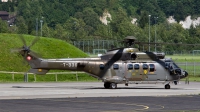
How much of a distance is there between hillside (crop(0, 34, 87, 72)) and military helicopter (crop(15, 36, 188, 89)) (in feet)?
49.6

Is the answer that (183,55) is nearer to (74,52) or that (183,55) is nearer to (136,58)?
(74,52)

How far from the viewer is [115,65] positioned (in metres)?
50.4

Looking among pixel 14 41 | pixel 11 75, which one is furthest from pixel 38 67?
pixel 14 41

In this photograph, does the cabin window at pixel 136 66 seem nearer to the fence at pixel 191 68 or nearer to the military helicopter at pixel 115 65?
the military helicopter at pixel 115 65

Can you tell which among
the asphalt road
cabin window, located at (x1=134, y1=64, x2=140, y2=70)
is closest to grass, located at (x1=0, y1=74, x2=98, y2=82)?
cabin window, located at (x1=134, y1=64, x2=140, y2=70)

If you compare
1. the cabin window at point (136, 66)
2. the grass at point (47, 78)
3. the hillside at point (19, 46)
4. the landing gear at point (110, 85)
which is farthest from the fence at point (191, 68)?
the landing gear at point (110, 85)

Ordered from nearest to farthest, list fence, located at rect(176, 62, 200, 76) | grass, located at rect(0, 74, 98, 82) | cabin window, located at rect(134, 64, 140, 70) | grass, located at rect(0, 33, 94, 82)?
1. cabin window, located at rect(134, 64, 140, 70)
2. grass, located at rect(0, 74, 98, 82)
3. grass, located at rect(0, 33, 94, 82)
4. fence, located at rect(176, 62, 200, 76)

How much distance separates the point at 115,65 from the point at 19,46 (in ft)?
67.3

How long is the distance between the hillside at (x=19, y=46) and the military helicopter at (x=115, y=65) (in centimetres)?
1511

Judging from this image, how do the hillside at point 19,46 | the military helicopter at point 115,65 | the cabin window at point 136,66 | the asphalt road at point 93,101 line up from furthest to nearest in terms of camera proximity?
the hillside at point 19,46, the cabin window at point 136,66, the military helicopter at point 115,65, the asphalt road at point 93,101

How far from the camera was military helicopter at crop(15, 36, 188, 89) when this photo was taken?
165 ft

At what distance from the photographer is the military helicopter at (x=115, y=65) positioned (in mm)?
50156

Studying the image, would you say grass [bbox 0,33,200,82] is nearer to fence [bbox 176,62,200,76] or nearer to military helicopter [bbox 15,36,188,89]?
fence [bbox 176,62,200,76]

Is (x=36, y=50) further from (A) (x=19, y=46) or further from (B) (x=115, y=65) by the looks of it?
(B) (x=115, y=65)
